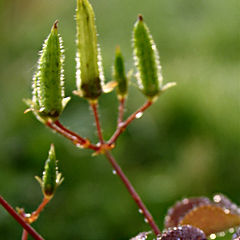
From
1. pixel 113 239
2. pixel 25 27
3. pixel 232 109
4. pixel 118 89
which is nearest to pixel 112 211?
pixel 113 239

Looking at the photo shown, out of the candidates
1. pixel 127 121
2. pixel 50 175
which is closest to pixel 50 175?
pixel 50 175

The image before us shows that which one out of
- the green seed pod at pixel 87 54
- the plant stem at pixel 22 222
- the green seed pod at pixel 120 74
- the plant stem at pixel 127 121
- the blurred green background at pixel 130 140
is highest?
the green seed pod at pixel 87 54

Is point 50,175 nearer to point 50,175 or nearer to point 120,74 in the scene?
point 50,175

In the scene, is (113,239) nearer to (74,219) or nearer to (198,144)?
(74,219)

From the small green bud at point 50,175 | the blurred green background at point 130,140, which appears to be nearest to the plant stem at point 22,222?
the small green bud at point 50,175

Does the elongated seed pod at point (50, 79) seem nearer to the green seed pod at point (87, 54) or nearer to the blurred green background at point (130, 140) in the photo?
the green seed pod at point (87, 54)
